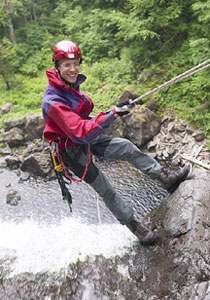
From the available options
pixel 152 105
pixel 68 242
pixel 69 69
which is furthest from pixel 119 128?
pixel 69 69

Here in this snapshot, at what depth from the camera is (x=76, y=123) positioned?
116 inches

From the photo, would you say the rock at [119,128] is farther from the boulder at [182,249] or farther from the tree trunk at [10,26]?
the tree trunk at [10,26]

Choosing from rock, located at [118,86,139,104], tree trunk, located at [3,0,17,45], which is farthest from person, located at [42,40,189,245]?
tree trunk, located at [3,0,17,45]

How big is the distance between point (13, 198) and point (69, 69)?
15.8 feet

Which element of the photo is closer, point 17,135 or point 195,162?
point 195,162

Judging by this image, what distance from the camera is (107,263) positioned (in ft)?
13.3

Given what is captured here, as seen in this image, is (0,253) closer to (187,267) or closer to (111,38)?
(187,267)

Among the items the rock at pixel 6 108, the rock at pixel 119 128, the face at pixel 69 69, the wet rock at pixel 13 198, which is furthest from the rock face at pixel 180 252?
the rock at pixel 6 108

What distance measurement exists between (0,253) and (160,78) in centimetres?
807

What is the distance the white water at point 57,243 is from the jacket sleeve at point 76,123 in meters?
2.54

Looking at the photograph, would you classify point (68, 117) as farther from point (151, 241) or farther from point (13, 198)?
point (13, 198)

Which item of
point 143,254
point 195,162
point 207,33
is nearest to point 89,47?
point 207,33

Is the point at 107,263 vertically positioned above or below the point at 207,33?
below

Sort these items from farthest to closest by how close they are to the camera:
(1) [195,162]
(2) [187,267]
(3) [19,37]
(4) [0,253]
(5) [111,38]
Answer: (3) [19,37], (5) [111,38], (1) [195,162], (4) [0,253], (2) [187,267]
